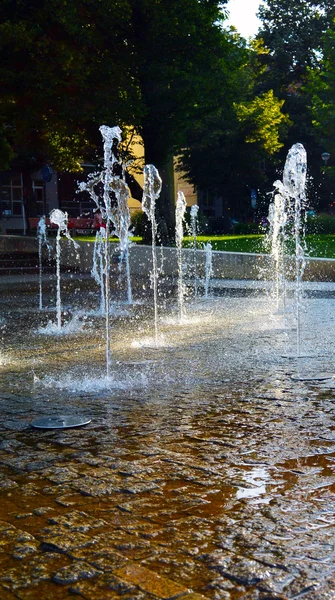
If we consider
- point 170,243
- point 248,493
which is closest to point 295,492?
point 248,493

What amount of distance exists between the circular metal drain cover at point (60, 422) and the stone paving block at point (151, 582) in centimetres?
235

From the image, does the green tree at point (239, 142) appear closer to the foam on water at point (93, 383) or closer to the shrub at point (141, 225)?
the shrub at point (141, 225)

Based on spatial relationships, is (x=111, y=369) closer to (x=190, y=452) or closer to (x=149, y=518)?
(x=190, y=452)

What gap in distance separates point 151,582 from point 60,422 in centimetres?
262

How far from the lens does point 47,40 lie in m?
24.8

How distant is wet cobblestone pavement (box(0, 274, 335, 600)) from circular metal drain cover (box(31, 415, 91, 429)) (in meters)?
0.07

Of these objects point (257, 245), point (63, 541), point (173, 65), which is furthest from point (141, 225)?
point (63, 541)

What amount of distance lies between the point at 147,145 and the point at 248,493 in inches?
1035

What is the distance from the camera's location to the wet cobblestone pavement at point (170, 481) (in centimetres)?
295

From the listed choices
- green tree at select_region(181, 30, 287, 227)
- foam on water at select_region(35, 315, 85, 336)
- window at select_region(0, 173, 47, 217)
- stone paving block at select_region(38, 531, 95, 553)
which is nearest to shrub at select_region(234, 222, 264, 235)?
green tree at select_region(181, 30, 287, 227)

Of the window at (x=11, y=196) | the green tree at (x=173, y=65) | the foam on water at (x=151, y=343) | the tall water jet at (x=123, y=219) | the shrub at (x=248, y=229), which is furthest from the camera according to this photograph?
the window at (x=11, y=196)

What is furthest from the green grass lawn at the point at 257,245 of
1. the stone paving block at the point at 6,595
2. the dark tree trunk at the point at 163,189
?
the stone paving block at the point at 6,595

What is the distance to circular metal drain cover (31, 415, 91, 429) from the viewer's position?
5.34 metres

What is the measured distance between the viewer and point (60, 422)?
544 centimetres
